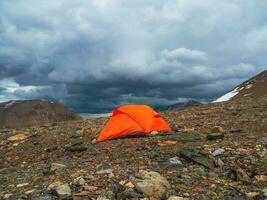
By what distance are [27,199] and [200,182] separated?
446 centimetres

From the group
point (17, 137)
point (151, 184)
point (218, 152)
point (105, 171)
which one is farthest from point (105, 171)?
point (17, 137)

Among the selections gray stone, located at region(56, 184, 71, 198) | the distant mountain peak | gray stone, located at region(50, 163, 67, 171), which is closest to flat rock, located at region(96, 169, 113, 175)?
gray stone, located at region(56, 184, 71, 198)

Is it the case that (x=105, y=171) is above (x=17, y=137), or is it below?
below

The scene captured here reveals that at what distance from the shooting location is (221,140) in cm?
1645

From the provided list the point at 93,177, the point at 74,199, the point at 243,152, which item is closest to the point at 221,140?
the point at 243,152

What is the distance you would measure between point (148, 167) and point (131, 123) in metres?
6.83

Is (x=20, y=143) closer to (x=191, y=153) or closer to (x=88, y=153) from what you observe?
(x=88, y=153)

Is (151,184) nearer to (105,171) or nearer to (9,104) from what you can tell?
(105,171)

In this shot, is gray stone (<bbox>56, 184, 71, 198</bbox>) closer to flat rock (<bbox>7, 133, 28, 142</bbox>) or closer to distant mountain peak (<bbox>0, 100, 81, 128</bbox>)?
flat rock (<bbox>7, 133, 28, 142</bbox>)

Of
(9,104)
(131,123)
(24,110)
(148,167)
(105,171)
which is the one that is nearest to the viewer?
(105,171)

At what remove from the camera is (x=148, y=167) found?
1337 cm

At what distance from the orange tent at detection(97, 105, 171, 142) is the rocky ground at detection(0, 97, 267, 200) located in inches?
40.7

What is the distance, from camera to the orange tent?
1972cm

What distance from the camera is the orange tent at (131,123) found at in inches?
776
